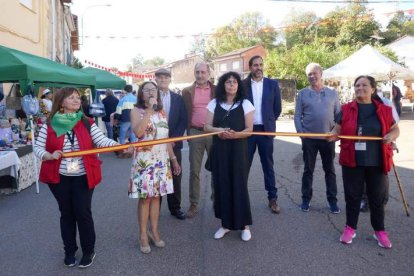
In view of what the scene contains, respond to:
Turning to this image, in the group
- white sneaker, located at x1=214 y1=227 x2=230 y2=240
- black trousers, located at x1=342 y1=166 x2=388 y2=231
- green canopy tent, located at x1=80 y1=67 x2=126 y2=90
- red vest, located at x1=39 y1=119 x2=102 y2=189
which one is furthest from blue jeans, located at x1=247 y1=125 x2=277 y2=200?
green canopy tent, located at x1=80 y1=67 x2=126 y2=90

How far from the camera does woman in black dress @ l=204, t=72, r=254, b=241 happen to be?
4141 millimetres

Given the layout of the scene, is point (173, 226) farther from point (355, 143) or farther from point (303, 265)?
point (355, 143)

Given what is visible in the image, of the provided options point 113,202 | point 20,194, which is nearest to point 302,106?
point 113,202

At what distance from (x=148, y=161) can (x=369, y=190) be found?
7.71 ft

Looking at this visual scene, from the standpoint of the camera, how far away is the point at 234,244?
4094mm

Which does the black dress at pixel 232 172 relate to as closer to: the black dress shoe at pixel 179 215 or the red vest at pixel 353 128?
the black dress shoe at pixel 179 215

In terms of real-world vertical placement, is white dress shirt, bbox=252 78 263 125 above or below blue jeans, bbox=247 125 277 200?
above

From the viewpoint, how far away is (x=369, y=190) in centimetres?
399

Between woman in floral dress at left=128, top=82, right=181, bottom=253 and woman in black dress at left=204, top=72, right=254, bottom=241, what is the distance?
0.59 metres

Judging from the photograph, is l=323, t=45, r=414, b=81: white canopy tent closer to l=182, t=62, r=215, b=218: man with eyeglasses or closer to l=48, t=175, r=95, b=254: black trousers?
l=182, t=62, r=215, b=218: man with eyeglasses

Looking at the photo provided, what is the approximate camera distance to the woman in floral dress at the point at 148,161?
12.4ft

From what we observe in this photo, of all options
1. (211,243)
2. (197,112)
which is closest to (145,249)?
(211,243)

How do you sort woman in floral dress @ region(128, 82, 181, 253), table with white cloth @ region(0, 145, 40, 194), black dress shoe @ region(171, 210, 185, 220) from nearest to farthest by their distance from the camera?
woman in floral dress @ region(128, 82, 181, 253), black dress shoe @ region(171, 210, 185, 220), table with white cloth @ region(0, 145, 40, 194)

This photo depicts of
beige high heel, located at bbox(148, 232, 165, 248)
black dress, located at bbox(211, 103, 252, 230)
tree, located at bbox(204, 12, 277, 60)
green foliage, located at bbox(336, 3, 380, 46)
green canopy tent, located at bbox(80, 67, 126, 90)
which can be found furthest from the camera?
tree, located at bbox(204, 12, 277, 60)
